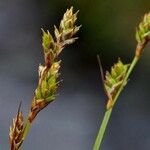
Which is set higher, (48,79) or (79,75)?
(79,75)

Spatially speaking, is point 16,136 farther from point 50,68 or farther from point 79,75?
point 79,75

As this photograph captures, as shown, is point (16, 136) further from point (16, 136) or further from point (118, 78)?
point (118, 78)

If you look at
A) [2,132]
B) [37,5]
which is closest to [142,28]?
[2,132]

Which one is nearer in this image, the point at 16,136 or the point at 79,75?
the point at 16,136

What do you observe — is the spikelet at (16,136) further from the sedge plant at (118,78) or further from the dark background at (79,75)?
the dark background at (79,75)

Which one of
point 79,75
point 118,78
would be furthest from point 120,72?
point 79,75

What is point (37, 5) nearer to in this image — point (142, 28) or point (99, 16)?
point (99, 16)
